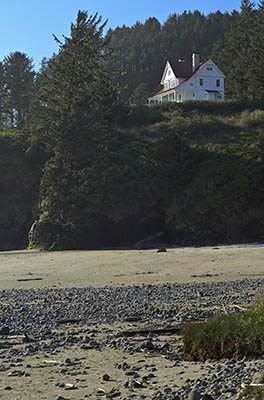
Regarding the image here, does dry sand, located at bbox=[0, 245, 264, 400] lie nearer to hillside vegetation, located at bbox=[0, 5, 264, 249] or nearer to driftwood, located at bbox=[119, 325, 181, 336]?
driftwood, located at bbox=[119, 325, 181, 336]

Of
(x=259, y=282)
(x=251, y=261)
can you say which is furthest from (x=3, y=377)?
(x=251, y=261)

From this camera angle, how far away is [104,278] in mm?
15305

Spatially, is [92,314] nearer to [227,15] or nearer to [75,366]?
[75,366]

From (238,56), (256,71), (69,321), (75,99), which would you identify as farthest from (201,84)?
(69,321)

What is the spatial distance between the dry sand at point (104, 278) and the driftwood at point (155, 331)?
0.56 m

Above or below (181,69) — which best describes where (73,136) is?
below

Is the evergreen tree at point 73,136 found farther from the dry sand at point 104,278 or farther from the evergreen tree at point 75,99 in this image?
the dry sand at point 104,278

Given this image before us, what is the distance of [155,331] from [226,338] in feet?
5.86

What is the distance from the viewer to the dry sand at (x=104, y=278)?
5348 mm

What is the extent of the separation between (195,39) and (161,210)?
89512 mm

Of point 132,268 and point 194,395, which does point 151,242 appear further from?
point 194,395

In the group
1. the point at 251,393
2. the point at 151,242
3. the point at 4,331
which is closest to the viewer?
the point at 251,393

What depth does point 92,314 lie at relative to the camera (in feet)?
31.0

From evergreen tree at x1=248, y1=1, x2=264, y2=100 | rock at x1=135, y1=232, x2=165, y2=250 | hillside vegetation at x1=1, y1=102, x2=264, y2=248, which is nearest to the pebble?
rock at x1=135, y1=232, x2=165, y2=250
